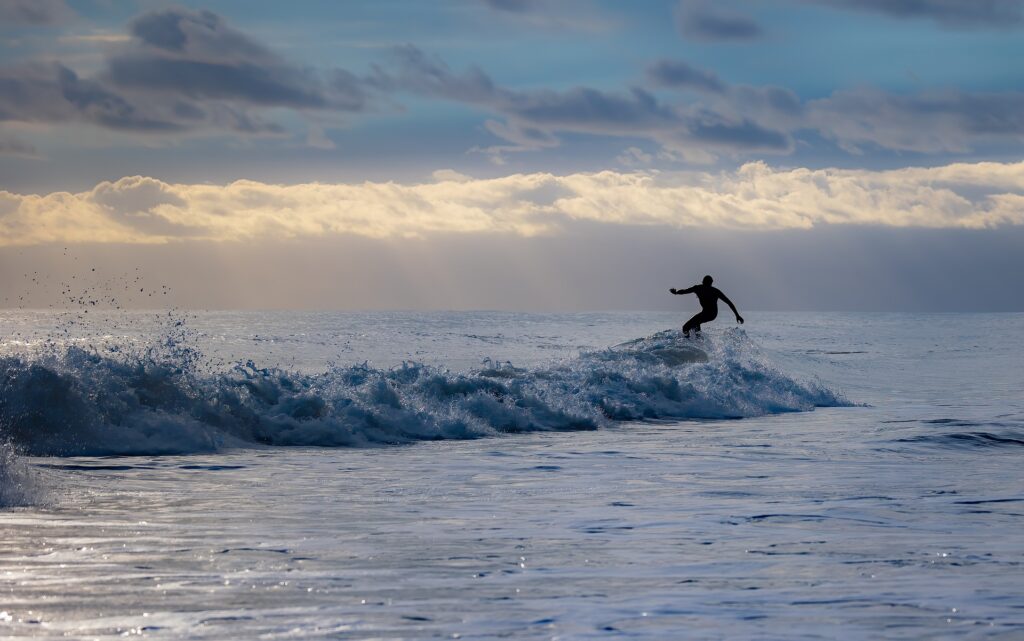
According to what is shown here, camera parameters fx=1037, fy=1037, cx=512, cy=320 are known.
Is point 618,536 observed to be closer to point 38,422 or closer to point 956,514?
point 956,514

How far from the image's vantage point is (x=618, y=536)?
735 centimetres

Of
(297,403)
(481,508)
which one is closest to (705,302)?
(297,403)

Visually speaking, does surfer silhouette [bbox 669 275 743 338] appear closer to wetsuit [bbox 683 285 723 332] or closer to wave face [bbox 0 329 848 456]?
wetsuit [bbox 683 285 723 332]

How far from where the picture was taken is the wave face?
12.7 m

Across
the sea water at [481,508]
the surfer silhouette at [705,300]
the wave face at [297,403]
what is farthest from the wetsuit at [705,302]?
the sea water at [481,508]

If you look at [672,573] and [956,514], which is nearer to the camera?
[672,573]

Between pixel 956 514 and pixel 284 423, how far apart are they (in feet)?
28.9

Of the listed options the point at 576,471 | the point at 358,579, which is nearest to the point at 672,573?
the point at 358,579

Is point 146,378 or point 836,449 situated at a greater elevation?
point 146,378

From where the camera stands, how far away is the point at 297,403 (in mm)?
14586

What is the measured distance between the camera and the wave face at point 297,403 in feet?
41.6

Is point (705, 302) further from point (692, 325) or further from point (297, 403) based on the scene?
point (297, 403)

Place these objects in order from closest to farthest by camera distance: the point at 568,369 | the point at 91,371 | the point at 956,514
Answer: the point at 956,514 → the point at 91,371 → the point at 568,369

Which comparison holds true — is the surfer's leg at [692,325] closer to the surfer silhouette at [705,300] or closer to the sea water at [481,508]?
the surfer silhouette at [705,300]
